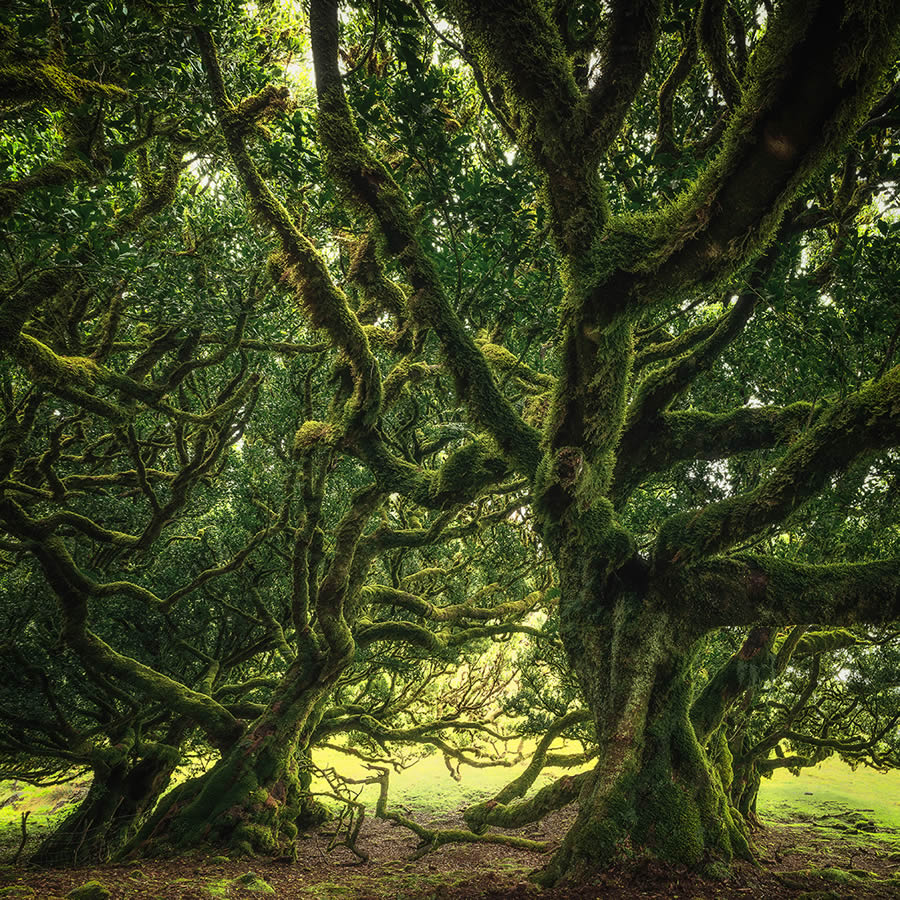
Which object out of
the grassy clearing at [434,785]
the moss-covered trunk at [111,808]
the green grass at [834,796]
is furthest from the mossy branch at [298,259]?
the green grass at [834,796]

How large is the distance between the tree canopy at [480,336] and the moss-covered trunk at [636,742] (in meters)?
0.04

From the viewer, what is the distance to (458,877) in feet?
25.9

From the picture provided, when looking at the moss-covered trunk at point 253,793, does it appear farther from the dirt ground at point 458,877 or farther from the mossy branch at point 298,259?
the mossy branch at point 298,259

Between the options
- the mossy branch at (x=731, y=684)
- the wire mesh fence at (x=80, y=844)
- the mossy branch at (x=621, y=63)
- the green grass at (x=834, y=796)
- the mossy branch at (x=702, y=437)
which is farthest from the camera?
the green grass at (x=834, y=796)

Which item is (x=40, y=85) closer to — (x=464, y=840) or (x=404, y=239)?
(x=404, y=239)

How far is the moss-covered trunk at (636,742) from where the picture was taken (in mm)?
5602

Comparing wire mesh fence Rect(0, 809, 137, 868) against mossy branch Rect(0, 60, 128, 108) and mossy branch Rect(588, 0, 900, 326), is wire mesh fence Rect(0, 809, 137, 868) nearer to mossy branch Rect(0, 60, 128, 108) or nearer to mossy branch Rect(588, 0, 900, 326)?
mossy branch Rect(0, 60, 128, 108)

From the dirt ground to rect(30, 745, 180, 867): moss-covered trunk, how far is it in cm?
125

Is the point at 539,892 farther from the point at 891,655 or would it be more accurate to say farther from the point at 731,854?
the point at 891,655

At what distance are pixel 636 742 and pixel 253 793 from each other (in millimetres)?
7126

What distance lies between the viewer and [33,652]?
11.4 meters

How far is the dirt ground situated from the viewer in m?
5.29

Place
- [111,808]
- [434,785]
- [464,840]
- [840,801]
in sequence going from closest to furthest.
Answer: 1. [111,808]
2. [464,840]
3. [840,801]
4. [434,785]

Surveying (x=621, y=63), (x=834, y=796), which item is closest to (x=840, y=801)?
(x=834, y=796)
